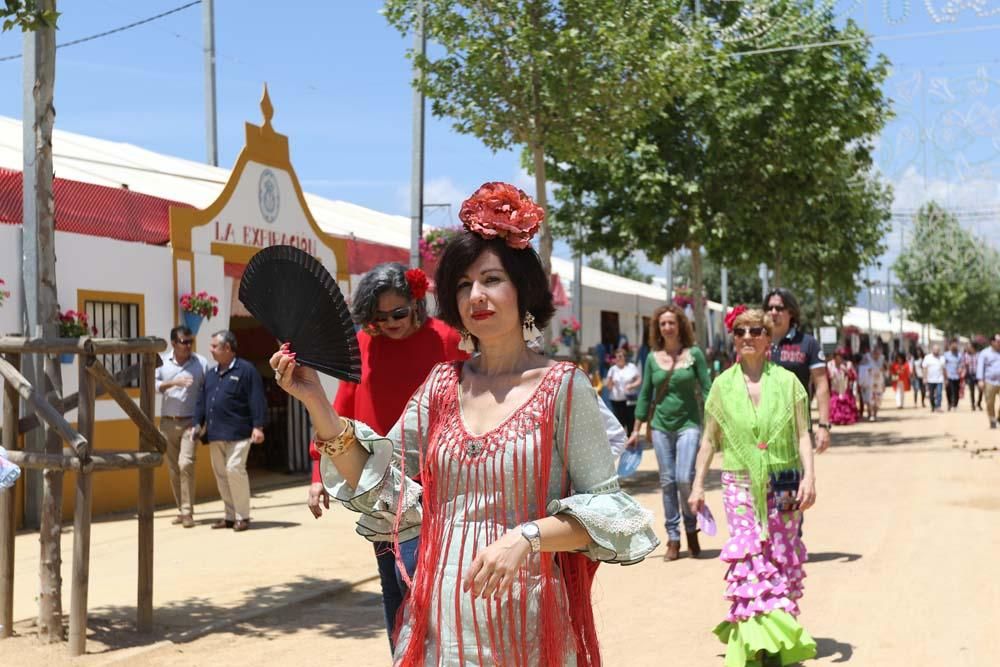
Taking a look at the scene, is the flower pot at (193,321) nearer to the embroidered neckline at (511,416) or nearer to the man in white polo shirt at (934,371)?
the embroidered neckline at (511,416)

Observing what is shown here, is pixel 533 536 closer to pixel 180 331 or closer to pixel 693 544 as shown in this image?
pixel 693 544

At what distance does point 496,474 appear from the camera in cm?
292

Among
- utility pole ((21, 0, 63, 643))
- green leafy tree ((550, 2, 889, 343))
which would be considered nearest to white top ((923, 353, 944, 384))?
green leafy tree ((550, 2, 889, 343))

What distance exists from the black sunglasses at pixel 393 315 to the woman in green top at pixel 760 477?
2.23 metres

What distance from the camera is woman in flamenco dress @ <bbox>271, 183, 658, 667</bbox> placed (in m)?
2.89

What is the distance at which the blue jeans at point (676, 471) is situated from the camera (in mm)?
9359

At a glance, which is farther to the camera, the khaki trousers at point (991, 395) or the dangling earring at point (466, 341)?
the khaki trousers at point (991, 395)

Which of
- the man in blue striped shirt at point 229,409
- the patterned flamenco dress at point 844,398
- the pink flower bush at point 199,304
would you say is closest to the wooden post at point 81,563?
the man in blue striped shirt at point 229,409

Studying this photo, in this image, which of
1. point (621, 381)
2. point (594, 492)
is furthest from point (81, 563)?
point (621, 381)

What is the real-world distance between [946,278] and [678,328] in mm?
56399

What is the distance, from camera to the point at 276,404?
57.8 ft

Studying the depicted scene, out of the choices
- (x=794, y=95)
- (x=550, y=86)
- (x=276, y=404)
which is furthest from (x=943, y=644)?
(x=794, y=95)

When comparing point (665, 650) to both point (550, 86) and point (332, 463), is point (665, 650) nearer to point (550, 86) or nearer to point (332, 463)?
point (332, 463)

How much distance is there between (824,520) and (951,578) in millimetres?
3079
